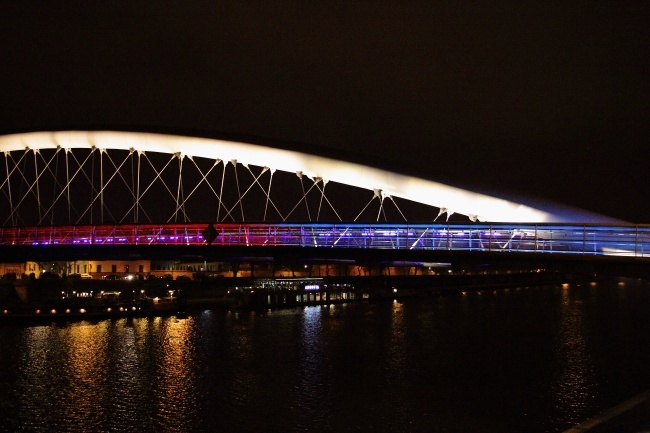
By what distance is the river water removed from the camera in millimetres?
18594

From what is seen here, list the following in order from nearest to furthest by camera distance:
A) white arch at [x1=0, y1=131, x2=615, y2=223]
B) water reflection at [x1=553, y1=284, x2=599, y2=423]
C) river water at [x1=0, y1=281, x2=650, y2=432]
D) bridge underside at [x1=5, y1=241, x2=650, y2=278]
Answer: river water at [x1=0, y1=281, x2=650, y2=432], water reflection at [x1=553, y1=284, x2=599, y2=423], bridge underside at [x1=5, y1=241, x2=650, y2=278], white arch at [x1=0, y1=131, x2=615, y2=223]

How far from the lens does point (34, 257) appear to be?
123ft

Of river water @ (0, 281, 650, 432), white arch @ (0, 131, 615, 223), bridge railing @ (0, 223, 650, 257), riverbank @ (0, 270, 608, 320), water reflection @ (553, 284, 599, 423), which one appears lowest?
water reflection @ (553, 284, 599, 423)

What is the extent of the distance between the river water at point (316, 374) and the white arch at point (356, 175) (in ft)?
18.1

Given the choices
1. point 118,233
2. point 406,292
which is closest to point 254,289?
point 118,233

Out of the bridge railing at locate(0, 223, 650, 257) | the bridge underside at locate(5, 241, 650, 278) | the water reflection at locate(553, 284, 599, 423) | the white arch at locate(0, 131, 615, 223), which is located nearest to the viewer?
the water reflection at locate(553, 284, 599, 423)

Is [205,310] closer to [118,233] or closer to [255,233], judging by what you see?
[118,233]

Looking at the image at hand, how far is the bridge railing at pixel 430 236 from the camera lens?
21016 millimetres

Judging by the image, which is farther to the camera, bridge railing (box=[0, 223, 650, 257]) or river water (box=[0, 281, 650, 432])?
bridge railing (box=[0, 223, 650, 257])

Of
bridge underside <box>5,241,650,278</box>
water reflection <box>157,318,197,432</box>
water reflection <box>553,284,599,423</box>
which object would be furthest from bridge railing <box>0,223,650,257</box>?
water reflection <box>157,318,197,432</box>

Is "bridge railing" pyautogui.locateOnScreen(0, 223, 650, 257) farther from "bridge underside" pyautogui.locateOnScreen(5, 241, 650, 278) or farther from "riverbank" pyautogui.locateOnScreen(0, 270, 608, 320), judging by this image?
"riverbank" pyautogui.locateOnScreen(0, 270, 608, 320)

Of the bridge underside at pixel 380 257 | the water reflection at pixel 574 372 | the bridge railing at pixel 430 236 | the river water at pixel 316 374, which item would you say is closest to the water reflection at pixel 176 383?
the river water at pixel 316 374

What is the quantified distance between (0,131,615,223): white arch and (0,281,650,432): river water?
551 centimetres

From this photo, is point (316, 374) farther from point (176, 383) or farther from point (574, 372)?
point (574, 372)
